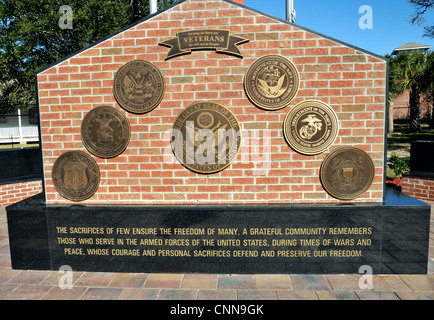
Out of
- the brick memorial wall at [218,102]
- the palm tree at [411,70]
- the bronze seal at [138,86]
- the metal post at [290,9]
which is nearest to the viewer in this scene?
the brick memorial wall at [218,102]

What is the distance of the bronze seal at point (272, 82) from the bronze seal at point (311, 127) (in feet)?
0.67

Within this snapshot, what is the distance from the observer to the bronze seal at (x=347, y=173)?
377 cm

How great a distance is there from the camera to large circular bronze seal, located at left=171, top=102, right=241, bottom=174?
381cm

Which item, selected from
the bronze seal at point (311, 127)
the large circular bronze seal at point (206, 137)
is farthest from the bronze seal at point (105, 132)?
the bronze seal at point (311, 127)

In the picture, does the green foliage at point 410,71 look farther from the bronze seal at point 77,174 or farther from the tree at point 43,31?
the bronze seal at point 77,174

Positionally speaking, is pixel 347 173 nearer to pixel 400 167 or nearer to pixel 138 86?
pixel 138 86

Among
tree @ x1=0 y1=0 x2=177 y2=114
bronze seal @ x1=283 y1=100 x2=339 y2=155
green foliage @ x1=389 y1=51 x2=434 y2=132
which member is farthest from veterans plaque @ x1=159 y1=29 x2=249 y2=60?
green foliage @ x1=389 y1=51 x2=434 y2=132

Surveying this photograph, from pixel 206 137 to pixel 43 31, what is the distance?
34.1 ft

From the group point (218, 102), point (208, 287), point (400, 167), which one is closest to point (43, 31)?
point (218, 102)

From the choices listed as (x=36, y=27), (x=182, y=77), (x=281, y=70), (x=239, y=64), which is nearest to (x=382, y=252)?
(x=281, y=70)

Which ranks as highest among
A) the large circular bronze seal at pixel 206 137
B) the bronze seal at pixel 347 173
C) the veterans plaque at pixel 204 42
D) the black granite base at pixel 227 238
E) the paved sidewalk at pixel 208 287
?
the veterans plaque at pixel 204 42

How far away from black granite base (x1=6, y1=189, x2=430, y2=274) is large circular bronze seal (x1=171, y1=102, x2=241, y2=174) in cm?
59

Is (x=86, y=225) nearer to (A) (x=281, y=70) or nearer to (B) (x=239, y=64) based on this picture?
(B) (x=239, y=64)

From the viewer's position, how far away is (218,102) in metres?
3.83
